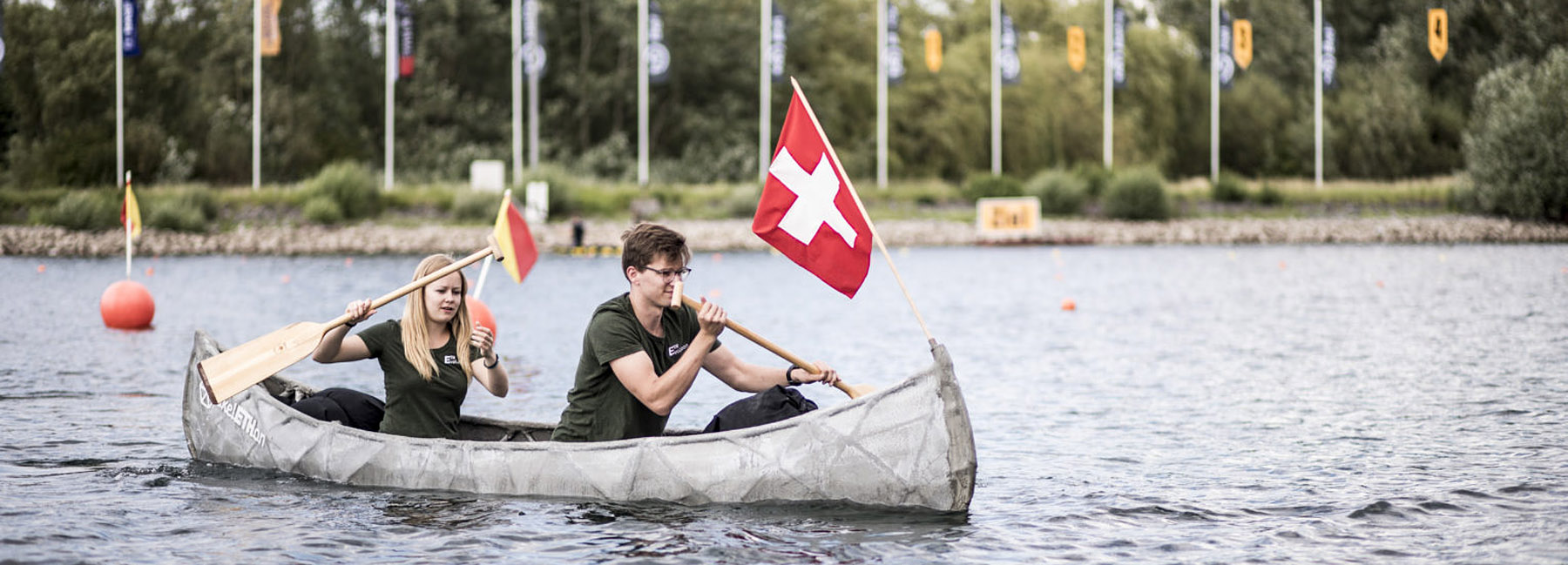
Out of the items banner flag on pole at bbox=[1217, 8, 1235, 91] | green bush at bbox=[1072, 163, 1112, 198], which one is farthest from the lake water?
banner flag on pole at bbox=[1217, 8, 1235, 91]

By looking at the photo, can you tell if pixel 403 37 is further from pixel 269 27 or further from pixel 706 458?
pixel 706 458

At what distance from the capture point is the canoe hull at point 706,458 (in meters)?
8.50

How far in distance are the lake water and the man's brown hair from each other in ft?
4.71

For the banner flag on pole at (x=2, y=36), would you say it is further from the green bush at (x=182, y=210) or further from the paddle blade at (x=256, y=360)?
the paddle blade at (x=256, y=360)

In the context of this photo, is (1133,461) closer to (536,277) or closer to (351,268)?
(536,277)

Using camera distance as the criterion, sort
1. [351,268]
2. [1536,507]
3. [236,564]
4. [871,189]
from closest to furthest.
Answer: [236,564]
[1536,507]
[351,268]
[871,189]

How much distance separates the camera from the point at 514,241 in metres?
18.7

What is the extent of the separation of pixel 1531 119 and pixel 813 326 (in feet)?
113

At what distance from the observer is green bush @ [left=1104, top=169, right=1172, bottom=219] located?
54.4 metres

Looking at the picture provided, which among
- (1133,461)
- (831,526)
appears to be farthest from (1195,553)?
(1133,461)

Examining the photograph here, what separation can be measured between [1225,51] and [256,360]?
164 feet

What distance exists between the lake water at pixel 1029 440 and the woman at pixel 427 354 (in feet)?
1.51

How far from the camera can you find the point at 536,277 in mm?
36000

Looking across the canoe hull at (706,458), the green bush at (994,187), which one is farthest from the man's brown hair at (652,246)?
the green bush at (994,187)
